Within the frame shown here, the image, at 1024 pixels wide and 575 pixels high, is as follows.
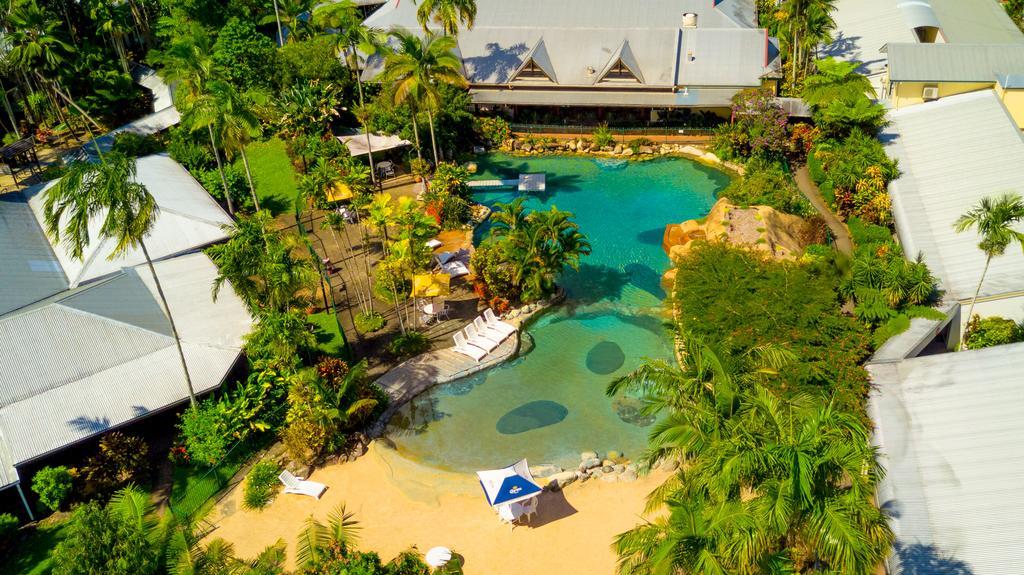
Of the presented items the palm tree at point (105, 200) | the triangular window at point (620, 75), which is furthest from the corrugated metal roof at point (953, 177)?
the palm tree at point (105, 200)

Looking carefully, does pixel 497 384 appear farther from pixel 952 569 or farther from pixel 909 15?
pixel 909 15

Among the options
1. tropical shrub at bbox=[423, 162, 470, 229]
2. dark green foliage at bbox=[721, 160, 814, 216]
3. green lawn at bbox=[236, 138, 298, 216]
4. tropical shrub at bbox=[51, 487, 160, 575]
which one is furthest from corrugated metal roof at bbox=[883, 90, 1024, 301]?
green lawn at bbox=[236, 138, 298, 216]

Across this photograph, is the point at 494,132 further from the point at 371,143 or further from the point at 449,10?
the point at 449,10

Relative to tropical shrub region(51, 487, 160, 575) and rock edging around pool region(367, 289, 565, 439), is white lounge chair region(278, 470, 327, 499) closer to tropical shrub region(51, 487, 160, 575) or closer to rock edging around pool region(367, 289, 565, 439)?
rock edging around pool region(367, 289, 565, 439)

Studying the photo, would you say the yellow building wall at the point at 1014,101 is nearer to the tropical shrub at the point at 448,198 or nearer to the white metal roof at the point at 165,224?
the tropical shrub at the point at 448,198

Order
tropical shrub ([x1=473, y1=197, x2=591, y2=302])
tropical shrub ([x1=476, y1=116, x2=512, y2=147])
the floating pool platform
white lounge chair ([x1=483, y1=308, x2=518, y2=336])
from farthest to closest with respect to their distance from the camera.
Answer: tropical shrub ([x1=476, y1=116, x2=512, y2=147])
the floating pool platform
tropical shrub ([x1=473, y1=197, x2=591, y2=302])
white lounge chair ([x1=483, y1=308, x2=518, y2=336])

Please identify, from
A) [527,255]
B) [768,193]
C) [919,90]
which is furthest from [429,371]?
[919,90]
